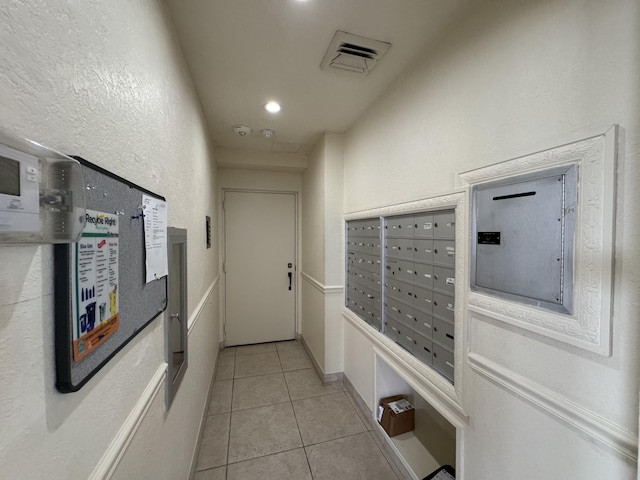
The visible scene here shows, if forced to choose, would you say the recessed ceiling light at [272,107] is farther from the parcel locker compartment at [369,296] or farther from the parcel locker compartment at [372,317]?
the parcel locker compartment at [372,317]

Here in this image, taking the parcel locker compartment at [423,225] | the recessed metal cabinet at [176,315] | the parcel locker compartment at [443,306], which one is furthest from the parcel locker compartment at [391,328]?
the recessed metal cabinet at [176,315]

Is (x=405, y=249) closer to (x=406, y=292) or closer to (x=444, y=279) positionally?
(x=406, y=292)

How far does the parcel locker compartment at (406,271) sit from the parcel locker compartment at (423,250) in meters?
0.08

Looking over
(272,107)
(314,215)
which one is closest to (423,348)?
(314,215)

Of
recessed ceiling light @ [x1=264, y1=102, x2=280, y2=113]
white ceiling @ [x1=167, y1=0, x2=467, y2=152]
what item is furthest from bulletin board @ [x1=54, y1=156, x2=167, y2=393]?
recessed ceiling light @ [x1=264, y1=102, x2=280, y2=113]

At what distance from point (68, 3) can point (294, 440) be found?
2372 mm

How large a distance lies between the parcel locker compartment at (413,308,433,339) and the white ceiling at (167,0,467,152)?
146 cm

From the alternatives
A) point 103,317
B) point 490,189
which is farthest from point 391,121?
point 103,317

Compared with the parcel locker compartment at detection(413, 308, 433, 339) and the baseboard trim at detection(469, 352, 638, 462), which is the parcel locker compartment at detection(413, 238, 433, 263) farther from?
Result: the baseboard trim at detection(469, 352, 638, 462)

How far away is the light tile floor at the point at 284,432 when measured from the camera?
163cm

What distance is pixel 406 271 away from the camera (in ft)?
5.29

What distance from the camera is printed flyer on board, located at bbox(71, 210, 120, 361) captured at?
1.65 feet

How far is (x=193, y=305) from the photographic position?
1.63 meters

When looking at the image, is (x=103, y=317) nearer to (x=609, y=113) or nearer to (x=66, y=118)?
(x=66, y=118)
